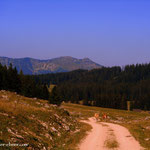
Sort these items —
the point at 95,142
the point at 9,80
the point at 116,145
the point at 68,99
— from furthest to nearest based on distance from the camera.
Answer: the point at 68,99
the point at 9,80
the point at 95,142
the point at 116,145

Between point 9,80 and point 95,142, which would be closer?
point 95,142

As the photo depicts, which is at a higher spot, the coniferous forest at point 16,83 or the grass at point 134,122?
the coniferous forest at point 16,83

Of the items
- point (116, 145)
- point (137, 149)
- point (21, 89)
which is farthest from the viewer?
point (21, 89)

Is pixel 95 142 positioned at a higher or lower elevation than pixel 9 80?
lower

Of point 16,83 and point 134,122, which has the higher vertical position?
point 16,83

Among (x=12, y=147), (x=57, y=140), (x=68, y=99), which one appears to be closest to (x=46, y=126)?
(x=57, y=140)

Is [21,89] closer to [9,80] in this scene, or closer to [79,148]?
[9,80]

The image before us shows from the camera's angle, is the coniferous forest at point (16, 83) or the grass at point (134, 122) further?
the coniferous forest at point (16, 83)

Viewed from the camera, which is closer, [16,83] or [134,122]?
[134,122]

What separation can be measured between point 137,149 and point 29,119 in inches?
543

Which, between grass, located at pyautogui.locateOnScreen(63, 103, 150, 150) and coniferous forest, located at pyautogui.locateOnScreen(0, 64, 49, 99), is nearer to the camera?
grass, located at pyautogui.locateOnScreen(63, 103, 150, 150)

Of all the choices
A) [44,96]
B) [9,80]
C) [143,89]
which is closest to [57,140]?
[9,80]

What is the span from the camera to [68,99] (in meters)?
193

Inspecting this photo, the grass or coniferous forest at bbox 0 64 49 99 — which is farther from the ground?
coniferous forest at bbox 0 64 49 99
